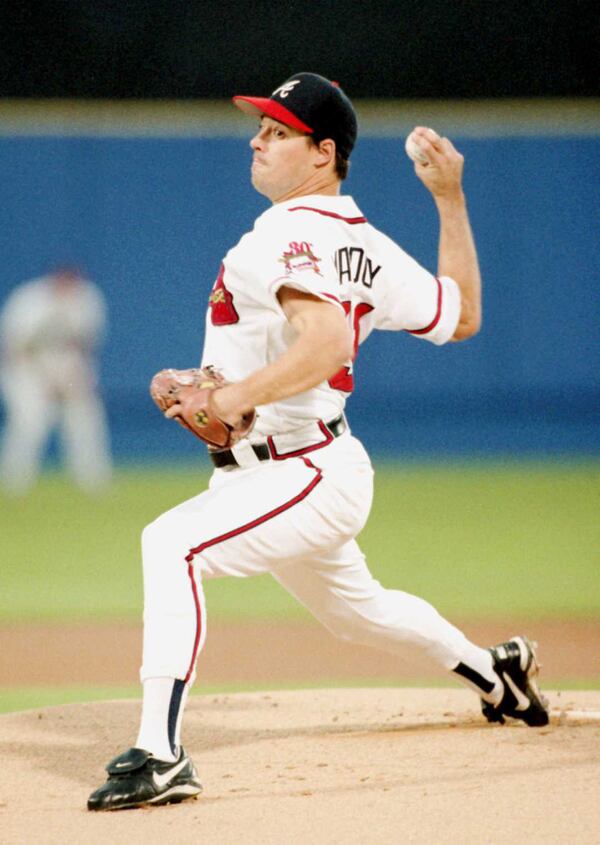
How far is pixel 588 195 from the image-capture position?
534 inches

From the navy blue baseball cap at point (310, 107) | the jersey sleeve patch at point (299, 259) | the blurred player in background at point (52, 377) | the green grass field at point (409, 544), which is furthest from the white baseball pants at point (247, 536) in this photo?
the blurred player in background at point (52, 377)

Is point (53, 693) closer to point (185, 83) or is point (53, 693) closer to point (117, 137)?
point (117, 137)

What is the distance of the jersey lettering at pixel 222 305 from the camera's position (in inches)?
132

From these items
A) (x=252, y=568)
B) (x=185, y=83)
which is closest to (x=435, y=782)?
(x=252, y=568)

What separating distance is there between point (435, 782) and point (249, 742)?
76cm

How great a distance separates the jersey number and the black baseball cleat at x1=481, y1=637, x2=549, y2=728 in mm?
1023

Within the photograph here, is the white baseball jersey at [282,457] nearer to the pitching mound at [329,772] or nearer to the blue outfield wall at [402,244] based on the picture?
the pitching mound at [329,772]

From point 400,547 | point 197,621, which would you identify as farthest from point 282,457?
point 400,547

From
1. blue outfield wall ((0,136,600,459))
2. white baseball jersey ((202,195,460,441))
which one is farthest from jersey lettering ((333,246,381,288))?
blue outfield wall ((0,136,600,459))

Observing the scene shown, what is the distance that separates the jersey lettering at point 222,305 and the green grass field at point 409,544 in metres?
3.51

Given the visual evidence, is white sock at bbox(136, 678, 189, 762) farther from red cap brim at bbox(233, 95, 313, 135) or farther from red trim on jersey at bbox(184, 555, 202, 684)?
red cap brim at bbox(233, 95, 313, 135)

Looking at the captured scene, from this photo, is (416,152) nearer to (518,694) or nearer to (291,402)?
(291,402)

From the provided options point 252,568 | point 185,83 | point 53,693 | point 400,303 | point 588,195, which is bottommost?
point 53,693

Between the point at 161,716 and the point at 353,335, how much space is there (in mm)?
1092
